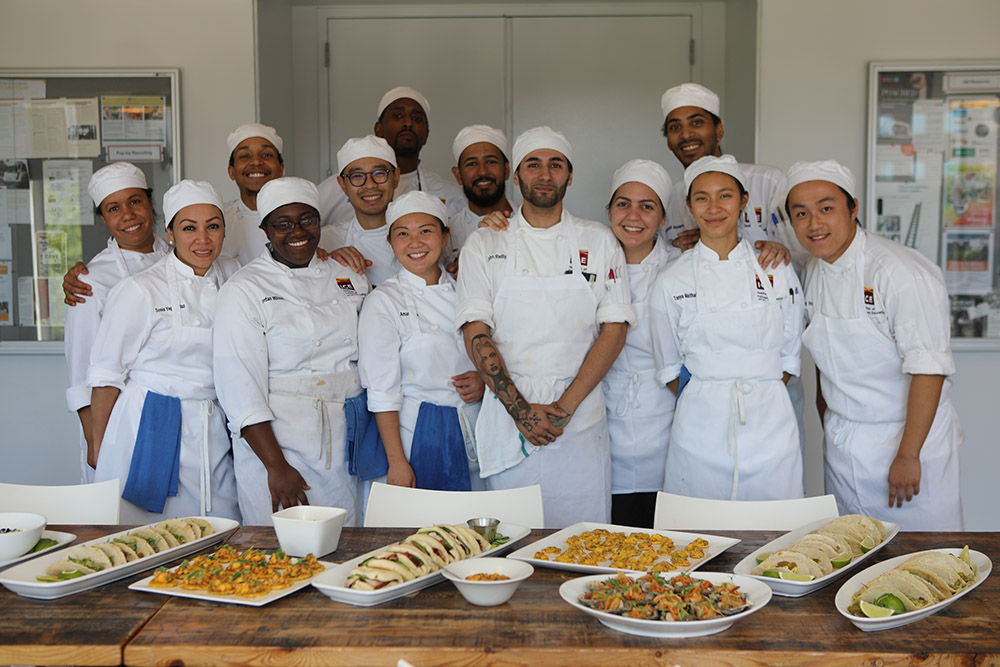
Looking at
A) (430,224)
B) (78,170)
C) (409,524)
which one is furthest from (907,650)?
(78,170)

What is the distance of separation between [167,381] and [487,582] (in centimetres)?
171

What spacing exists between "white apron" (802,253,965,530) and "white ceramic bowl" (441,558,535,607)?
154cm

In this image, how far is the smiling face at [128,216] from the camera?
130 inches

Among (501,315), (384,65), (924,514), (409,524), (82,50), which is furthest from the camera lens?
(384,65)

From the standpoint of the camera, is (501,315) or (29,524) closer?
(29,524)

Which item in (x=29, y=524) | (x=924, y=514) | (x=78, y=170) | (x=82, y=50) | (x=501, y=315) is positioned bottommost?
(x=924, y=514)

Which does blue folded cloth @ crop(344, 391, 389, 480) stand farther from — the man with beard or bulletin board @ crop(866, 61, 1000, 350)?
bulletin board @ crop(866, 61, 1000, 350)

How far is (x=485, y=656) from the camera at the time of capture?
150 centimetres

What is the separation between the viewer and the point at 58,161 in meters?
4.27

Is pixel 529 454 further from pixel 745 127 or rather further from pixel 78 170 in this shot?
pixel 78 170

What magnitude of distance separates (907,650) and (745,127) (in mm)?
3504

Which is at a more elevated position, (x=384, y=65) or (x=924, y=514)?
(x=384, y=65)

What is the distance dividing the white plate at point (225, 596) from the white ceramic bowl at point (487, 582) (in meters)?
0.28

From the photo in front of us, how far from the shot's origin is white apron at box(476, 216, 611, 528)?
9.96 feet
